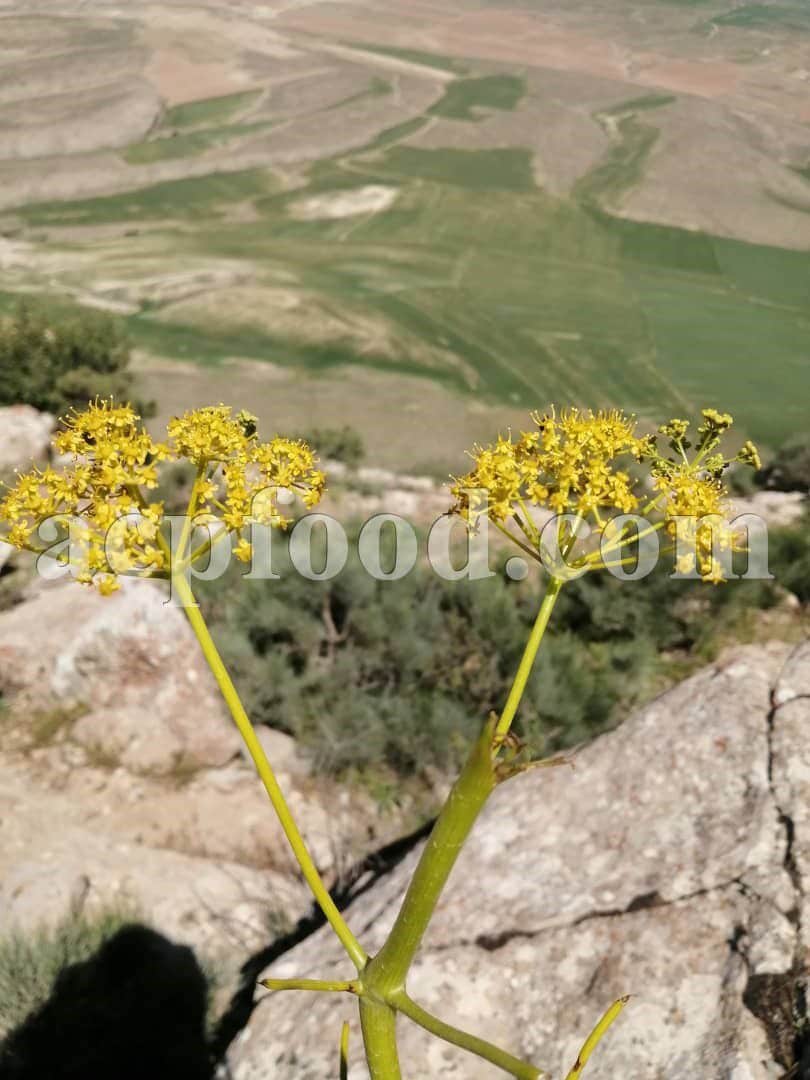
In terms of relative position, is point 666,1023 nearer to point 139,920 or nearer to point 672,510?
point 672,510

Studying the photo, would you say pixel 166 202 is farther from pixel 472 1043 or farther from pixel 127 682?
pixel 472 1043

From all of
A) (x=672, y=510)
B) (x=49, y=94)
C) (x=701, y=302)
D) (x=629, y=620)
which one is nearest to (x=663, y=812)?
(x=672, y=510)

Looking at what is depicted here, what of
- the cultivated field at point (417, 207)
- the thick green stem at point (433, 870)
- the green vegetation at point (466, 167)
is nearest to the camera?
the thick green stem at point (433, 870)

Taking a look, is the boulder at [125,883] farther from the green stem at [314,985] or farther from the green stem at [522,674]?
the green stem at [522,674]

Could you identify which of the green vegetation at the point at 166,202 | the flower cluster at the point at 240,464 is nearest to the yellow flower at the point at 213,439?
the flower cluster at the point at 240,464

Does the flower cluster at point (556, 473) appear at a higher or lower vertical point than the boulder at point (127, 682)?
higher
